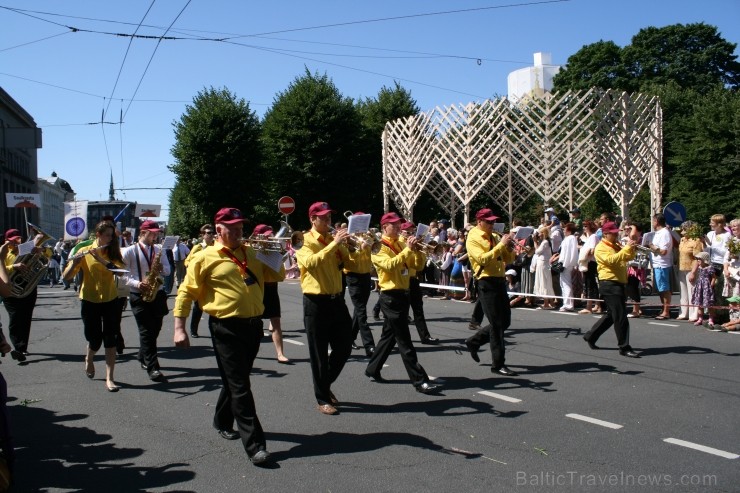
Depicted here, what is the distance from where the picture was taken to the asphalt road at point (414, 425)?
486 centimetres

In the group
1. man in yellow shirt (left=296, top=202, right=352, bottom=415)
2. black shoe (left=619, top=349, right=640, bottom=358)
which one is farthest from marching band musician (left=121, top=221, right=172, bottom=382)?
black shoe (left=619, top=349, right=640, bottom=358)

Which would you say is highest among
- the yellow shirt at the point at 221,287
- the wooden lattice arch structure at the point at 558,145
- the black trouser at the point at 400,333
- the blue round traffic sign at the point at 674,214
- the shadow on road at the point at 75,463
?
the wooden lattice arch structure at the point at 558,145

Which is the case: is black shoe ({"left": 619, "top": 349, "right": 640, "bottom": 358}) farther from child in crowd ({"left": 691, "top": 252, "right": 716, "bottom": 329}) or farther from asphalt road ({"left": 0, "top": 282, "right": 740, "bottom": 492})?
child in crowd ({"left": 691, "top": 252, "right": 716, "bottom": 329})

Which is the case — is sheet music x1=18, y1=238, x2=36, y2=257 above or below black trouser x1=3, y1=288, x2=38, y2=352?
above

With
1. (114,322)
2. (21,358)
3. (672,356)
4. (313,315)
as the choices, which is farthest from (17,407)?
(672,356)

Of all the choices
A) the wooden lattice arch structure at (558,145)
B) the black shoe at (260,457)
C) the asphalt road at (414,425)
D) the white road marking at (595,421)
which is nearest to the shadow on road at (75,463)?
the asphalt road at (414,425)

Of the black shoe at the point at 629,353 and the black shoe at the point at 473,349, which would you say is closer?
the black shoe at the point at 473,349

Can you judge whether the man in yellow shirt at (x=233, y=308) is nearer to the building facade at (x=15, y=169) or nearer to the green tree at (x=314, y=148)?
the green tree at (x=314, y=148)

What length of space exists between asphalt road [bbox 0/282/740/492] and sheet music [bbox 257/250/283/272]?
1473mm

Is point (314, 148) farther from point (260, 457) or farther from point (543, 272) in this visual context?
point (260, 457)

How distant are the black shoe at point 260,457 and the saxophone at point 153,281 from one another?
3520 mm

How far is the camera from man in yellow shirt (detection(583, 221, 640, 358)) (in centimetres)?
904

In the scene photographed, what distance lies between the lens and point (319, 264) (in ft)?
21.0

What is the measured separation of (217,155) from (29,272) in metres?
25.9
